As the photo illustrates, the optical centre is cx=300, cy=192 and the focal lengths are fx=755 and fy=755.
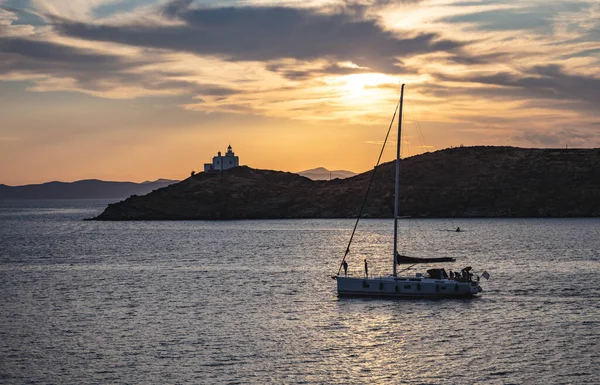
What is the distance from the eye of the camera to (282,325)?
56.4 m

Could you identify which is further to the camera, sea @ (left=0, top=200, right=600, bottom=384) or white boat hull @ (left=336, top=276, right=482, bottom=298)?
white boat hull @ (left=336, top=276, right=482, bottom=298)

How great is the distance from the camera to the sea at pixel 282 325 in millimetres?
43000

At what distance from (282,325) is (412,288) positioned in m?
15.9

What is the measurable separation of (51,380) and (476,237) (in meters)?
129

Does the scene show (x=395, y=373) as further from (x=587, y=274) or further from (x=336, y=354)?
(x=587, y=274)

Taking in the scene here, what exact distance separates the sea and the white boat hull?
3.54 feet

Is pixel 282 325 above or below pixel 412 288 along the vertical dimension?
below

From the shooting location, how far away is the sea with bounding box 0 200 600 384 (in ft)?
141

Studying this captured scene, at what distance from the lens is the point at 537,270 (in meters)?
91.8

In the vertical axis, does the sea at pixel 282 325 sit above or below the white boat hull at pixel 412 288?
below

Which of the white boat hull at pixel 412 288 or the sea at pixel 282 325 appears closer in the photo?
the sea at pixel 282 325

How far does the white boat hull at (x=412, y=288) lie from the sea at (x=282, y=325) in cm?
108

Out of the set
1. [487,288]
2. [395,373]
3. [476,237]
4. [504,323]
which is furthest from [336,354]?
[476,237]

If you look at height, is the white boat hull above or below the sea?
above
